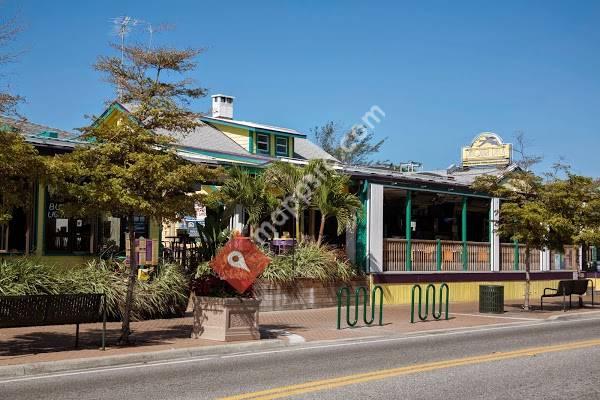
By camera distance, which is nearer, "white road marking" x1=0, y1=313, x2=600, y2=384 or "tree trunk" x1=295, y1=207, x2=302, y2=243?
"white road marking" x1=0, y1=313, x2=600, y2=384

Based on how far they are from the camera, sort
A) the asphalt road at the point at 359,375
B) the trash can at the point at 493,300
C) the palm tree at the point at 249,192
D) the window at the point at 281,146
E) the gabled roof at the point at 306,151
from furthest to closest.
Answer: the gabled roof at the point at 306,151
the window at the point at 281,146
the trash can at the point at 493,300
the palm tree at the point at 249,192
the asphalt road at the point at 359,375

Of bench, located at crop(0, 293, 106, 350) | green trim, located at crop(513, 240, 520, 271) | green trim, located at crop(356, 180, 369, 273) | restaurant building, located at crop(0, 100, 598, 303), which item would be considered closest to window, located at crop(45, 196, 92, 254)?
restaurant building, located at crop(0, 100, 598, 303)

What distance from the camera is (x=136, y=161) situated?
12453 millimetres

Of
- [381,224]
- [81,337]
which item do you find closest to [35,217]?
[81,337]

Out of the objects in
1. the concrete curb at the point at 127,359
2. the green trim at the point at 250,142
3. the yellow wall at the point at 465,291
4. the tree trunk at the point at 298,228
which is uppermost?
the green trim at the point at 250,142

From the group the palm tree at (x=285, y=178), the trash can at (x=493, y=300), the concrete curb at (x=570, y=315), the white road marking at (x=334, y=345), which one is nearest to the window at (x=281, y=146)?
the palm tree at (x=285, y=178)

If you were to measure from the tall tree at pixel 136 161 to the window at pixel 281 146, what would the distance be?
75.9 feet

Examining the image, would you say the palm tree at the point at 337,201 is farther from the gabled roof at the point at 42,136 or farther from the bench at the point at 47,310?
the bench at the point at 47,310

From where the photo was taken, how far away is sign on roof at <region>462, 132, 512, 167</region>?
3891 centimetres

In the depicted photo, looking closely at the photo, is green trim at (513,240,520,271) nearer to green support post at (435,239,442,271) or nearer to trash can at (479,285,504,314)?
green support post at (435,239,442,271)

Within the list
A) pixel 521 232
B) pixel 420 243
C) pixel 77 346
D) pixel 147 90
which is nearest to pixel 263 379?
pixel 77 346

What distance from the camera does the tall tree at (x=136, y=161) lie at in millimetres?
12398

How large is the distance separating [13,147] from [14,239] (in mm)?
7208

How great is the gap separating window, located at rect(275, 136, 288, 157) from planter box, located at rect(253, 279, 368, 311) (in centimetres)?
1564
